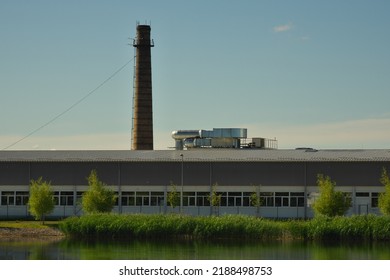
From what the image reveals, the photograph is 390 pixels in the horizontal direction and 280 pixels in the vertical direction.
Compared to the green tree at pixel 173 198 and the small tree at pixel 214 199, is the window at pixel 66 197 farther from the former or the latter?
the small tree at pixel 214 199

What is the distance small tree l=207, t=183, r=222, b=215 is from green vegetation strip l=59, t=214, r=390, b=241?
13.6 metres

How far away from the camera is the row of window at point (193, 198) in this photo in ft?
230

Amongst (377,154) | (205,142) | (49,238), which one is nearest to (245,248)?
(49,238)

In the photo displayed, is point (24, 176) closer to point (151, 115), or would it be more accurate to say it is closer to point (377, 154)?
point (151, 115)

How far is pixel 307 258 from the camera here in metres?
46.2

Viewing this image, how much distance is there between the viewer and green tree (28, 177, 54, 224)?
66.1 metres

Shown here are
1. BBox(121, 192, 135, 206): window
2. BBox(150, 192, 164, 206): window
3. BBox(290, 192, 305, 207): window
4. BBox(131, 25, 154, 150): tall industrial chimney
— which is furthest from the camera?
BBox(131, 25, 154, 150): tall industrial chimney

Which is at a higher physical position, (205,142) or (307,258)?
(205,142)

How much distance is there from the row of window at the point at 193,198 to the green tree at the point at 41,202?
16.7 feet

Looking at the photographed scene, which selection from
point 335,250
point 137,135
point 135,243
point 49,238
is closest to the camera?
point 335,250

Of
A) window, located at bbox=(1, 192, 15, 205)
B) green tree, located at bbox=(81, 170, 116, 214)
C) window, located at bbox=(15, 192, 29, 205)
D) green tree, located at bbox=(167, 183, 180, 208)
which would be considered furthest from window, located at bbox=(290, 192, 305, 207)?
window, located at bbox=(1, 192, 15, 205)

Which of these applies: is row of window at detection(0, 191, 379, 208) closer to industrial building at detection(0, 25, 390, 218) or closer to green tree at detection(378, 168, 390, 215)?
industrial building at detection(0, 25, 390, 218)

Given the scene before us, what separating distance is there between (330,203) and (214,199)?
30.9 ft

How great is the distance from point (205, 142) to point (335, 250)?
3446 cm
